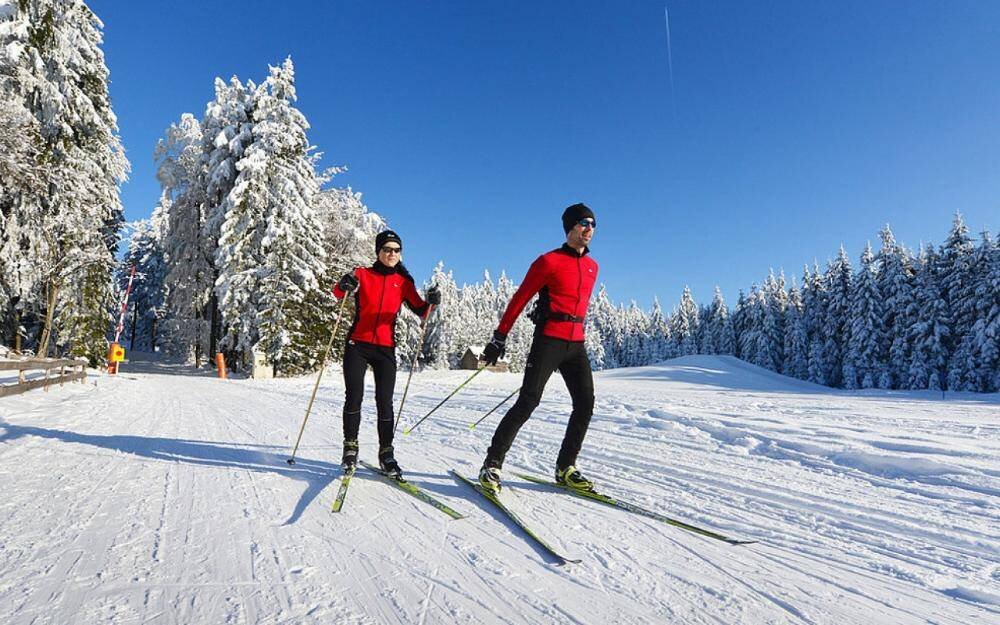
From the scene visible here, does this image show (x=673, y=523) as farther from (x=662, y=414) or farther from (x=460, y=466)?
(x=662, y=414)

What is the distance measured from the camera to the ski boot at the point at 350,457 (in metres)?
3.80

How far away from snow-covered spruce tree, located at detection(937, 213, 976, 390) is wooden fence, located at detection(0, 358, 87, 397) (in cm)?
4829

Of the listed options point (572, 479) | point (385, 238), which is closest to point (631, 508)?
point (572, 479)

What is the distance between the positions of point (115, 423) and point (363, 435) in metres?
3.36

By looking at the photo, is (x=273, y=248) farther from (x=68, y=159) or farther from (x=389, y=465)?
(x=389, y=465)

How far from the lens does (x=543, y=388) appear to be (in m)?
3.67


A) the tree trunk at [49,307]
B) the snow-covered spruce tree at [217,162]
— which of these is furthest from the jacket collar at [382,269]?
the snow-covered spruce tree at [217,162]

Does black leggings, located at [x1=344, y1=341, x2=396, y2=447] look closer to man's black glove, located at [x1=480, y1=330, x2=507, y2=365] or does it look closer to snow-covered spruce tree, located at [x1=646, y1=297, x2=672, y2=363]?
man's black glove, located at [x1=480, y1=330, x2=507, y2=365]

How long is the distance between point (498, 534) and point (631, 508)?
985mm

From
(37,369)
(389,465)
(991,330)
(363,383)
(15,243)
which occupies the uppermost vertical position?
(991,330)

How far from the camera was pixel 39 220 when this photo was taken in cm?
1553

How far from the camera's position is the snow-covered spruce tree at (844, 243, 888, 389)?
40.5 metres

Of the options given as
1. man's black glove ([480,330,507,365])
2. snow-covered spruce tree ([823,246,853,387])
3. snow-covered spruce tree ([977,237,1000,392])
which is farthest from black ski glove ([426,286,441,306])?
snow-covered spruce tree ([823,246,853,387])

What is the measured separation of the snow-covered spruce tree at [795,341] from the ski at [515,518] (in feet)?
180
